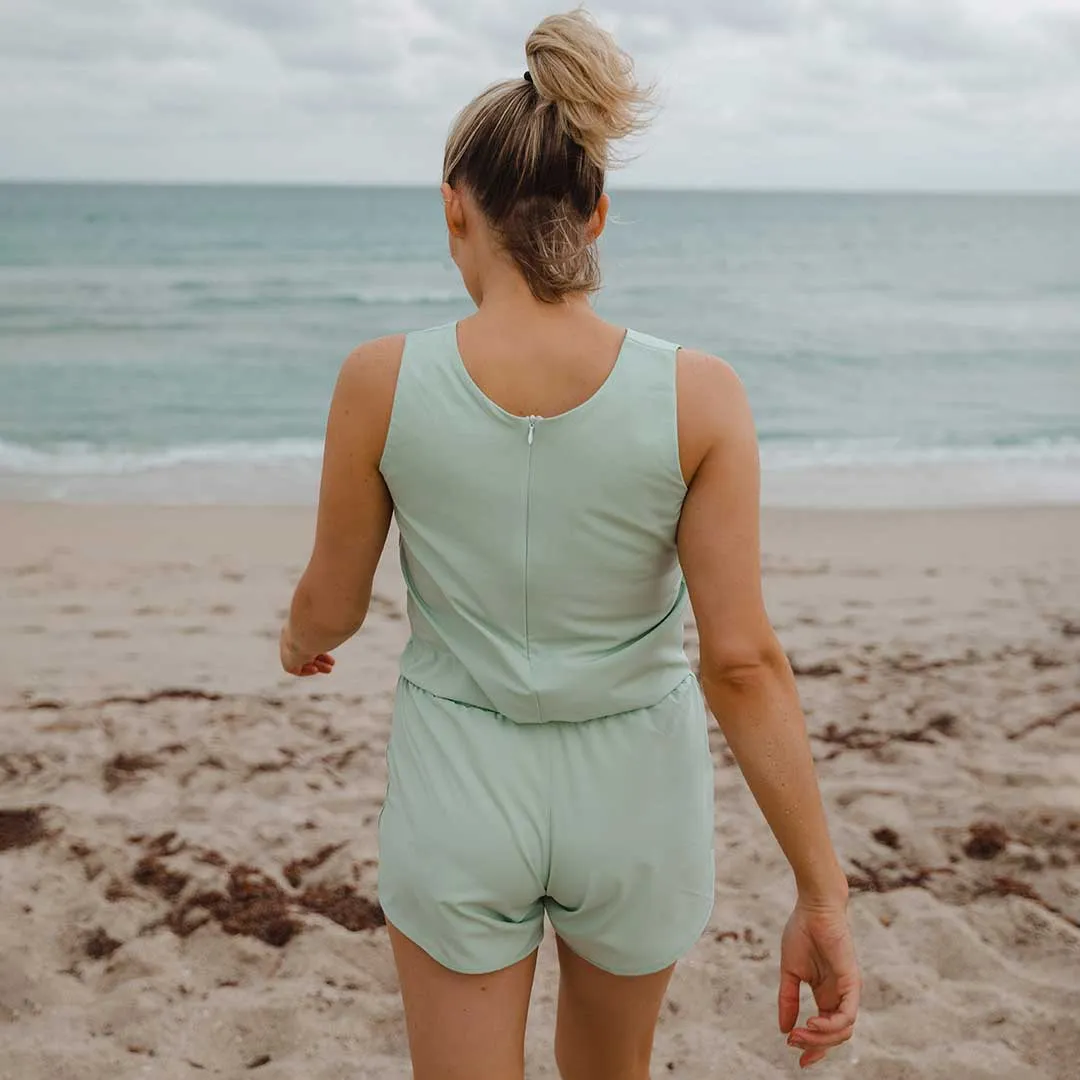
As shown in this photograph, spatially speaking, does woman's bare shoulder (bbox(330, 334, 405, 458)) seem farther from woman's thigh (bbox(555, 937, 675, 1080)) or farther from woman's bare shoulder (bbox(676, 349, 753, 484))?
woman's thigh (bbox(555, 937, 675, 1080))

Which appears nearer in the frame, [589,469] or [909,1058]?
[589,469]

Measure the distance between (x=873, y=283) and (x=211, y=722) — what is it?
103ft

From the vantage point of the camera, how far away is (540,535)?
5.09 ft

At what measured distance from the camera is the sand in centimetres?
304

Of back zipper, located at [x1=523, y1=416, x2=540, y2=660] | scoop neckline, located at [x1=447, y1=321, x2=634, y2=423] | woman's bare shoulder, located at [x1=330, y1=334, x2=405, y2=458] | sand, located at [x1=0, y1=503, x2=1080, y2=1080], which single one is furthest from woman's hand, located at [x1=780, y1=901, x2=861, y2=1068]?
sand, located at [x1=0, y1=503, x2=1080, y2=1080]

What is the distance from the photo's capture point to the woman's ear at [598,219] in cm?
155

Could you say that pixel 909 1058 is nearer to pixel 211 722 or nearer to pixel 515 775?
pixel 515 775

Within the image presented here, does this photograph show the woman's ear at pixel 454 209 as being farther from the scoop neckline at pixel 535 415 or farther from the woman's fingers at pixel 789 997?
the woman's fingers at pixel 789 997

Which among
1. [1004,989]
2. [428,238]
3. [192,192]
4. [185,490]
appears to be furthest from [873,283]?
[192,192]

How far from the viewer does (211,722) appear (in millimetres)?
4879

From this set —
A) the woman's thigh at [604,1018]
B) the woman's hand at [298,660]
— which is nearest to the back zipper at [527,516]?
the woman's hand at [298,660]

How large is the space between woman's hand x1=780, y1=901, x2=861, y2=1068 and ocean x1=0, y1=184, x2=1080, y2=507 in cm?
105

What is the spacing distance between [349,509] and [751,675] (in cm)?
57

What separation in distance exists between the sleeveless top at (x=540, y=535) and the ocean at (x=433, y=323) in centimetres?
49
